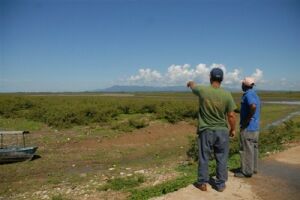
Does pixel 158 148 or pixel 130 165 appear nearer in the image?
pixel 130 165

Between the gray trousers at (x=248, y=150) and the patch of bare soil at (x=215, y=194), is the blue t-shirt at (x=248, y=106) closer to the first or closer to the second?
the gray trousers at (x=248, y=150)

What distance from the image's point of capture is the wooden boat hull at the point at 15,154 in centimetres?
1420

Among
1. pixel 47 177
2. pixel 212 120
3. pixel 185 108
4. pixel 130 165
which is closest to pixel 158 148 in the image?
pixel 130 165

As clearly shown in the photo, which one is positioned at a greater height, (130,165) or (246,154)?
(246,154)

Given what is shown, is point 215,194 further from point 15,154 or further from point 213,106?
point 15,154

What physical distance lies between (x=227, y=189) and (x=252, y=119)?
62.6 inches

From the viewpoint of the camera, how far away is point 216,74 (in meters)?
6.83

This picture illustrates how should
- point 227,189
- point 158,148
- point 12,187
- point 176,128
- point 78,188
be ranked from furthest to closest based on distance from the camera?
point 176,128 < point 158,148 < point 12,187 < point 78,188 < point 227,189

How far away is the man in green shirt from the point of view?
6.74 m

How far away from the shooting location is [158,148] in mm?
18453

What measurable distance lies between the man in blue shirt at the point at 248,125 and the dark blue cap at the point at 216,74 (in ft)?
4.01

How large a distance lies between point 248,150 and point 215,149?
1370 mm

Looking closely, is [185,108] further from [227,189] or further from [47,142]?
[227,189]

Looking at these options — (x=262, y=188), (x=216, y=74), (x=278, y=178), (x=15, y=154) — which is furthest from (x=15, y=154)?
(x=216, y=74)
